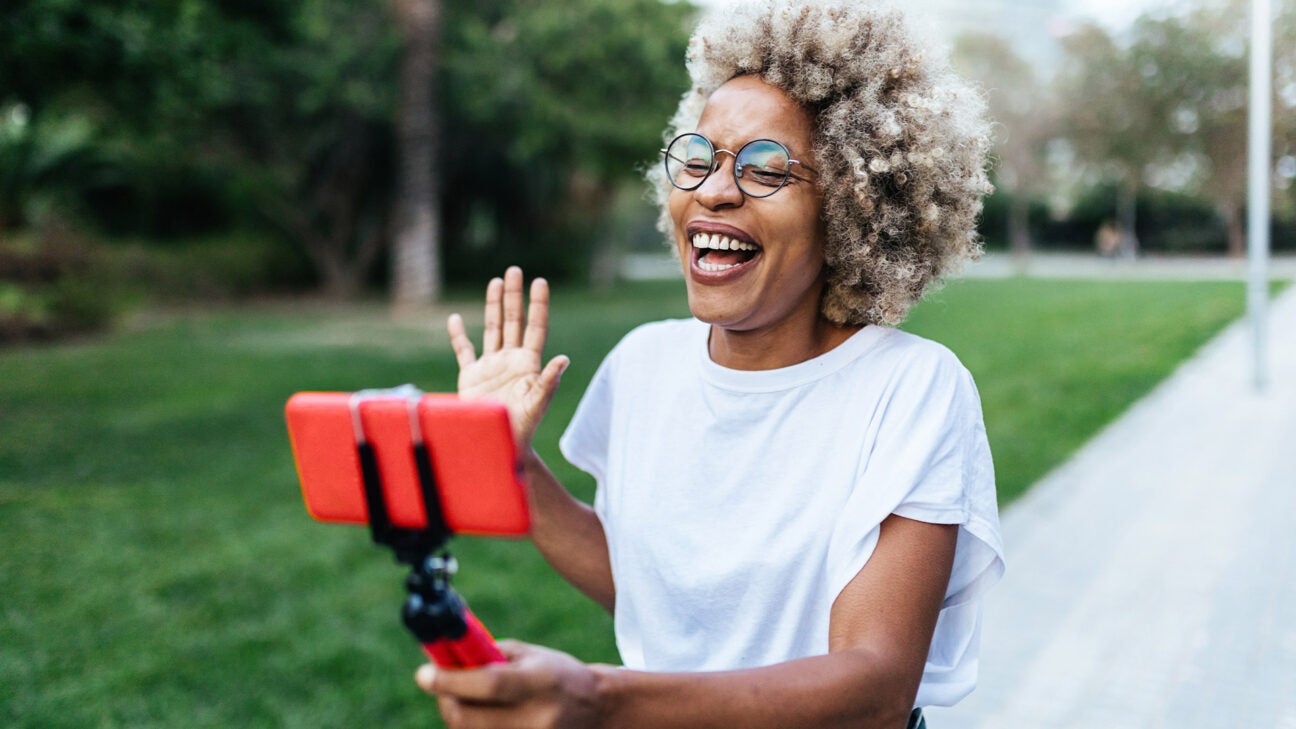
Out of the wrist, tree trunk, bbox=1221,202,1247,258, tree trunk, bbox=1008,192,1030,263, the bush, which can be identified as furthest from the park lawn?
tree trunk, bbox=1008,192,1030,263

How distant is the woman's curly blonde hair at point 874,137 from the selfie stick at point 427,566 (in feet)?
3.09

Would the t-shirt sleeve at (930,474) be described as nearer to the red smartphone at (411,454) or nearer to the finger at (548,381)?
the finger at (548,381)

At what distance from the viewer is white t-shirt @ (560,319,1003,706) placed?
1.48 m

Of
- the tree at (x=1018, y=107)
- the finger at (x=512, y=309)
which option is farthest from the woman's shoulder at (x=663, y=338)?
the tree at (x=1018, y=107)

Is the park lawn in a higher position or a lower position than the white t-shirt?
lower

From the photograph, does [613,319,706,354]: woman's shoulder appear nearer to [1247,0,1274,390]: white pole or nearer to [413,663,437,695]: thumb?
[413,663,437,695]: thumb

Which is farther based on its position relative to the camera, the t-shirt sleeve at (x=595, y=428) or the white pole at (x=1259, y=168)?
the white pole at (x=1259, y=168)

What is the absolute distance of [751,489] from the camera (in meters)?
1.62

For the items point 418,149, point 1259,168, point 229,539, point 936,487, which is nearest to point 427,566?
point 936,487

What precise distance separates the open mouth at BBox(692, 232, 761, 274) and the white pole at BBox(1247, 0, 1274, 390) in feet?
30.5

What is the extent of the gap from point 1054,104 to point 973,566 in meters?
34.7

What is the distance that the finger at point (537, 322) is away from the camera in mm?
1670

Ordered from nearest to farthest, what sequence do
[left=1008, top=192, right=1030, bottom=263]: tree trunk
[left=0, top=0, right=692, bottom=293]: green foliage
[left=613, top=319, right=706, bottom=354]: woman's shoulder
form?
[left=613, top=319, right=706, bottom=354]: woman's shoulder
[left=0, top=0, right=692, bottom=293]: green foliage
[left=1008, top=192, right=1030, bottom=263]: tree trunk

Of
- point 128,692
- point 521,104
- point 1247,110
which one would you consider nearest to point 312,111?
point 521,104
